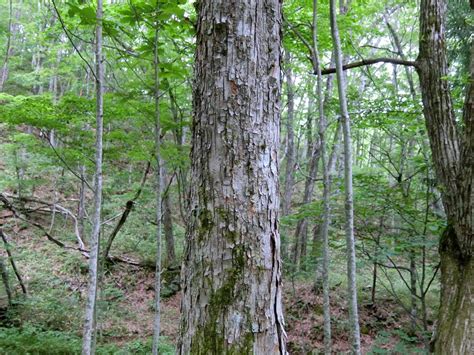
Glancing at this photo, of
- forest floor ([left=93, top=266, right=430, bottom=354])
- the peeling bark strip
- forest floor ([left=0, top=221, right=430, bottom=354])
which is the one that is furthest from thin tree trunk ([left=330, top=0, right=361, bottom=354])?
forest floor ([left=93, top=266, right=430, bottom=354])

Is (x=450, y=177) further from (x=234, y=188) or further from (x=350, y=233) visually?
(x=234, y=188)

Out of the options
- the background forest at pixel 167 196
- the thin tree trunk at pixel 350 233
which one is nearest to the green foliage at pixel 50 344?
the background forest at pixel 167 196

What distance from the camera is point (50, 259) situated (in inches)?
398

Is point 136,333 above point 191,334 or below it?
below

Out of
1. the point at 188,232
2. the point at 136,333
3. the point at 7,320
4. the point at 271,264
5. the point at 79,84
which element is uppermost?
the point at 79,84

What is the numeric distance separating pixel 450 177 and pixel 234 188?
3.69m

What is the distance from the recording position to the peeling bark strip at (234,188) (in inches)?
48.8

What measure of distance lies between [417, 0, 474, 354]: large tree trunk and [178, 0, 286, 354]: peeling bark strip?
309cm

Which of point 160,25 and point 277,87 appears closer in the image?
point 277,87

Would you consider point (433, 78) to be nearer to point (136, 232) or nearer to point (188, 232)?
point (188, 232)

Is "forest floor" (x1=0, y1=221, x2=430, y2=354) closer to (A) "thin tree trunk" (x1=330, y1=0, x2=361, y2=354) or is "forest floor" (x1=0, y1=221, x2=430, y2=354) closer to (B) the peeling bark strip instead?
(A) "thin tree trunk" (x1=330, y1=0, x2=361, y2=354)

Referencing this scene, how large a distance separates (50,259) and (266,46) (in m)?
10.6

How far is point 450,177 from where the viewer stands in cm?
407

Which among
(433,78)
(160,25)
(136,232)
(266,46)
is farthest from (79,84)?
(266,46)
